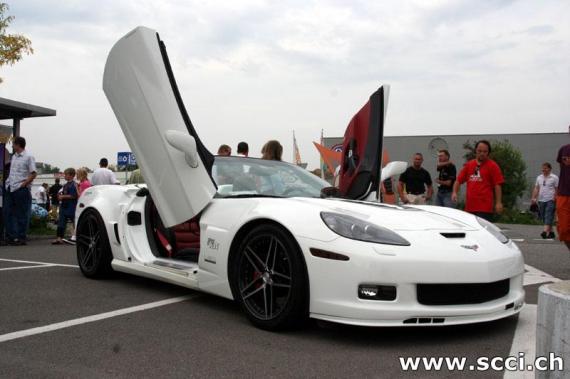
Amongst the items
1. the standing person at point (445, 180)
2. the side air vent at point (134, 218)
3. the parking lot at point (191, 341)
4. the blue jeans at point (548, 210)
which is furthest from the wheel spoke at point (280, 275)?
the blue jeans at point (548, 210)

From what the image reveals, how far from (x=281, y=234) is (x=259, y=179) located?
44.1 inches

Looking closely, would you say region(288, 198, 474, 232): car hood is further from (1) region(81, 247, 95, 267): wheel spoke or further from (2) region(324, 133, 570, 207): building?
(2) region(324, 133, 570, 207): building

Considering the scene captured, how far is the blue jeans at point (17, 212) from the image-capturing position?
9648 millimetres

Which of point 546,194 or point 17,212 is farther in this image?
point 546,194

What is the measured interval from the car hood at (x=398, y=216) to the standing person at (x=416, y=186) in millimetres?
5348

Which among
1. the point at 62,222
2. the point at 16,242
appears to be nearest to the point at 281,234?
the point at 16,242

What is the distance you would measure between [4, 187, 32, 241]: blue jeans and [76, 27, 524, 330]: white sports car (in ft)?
14.8

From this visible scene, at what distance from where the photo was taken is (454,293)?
3.41m

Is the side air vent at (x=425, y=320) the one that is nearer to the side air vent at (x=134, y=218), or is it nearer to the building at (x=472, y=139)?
the side air vent at (x=134, y=218)

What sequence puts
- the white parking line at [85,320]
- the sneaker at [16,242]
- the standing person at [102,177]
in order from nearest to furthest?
the white parking line at [85,320], the sneaker at [16,242], the standing person at [102,177]

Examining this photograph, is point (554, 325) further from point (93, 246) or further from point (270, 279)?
point (93, 246)

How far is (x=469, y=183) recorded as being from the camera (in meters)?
6.68

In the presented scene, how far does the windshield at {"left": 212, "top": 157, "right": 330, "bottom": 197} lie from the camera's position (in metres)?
4.54

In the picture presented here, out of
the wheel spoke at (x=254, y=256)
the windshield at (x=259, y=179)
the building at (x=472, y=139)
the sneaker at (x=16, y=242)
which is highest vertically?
the building at (x=472, y=139)
